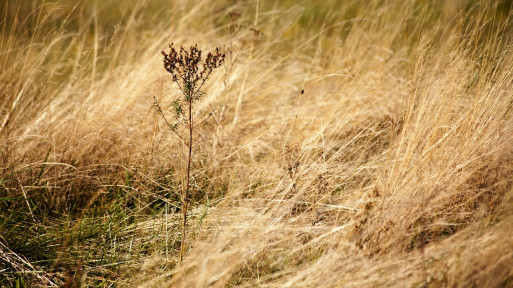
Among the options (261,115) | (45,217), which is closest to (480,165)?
(261,115)

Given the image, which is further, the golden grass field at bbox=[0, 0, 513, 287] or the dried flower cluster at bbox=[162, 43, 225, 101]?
the dried flower cluster at bbox=[162, 43, 225, 101]

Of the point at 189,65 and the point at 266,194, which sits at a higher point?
the point at 189,65

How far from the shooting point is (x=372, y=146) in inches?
85.7

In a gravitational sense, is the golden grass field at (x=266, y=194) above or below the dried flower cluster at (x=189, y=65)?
below

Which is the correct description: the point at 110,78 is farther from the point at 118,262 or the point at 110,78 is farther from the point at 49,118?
the point at 118,262

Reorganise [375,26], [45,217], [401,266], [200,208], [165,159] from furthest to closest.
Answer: [375,26] → [165,159] → [200,208] → [45,217] → [401,266]

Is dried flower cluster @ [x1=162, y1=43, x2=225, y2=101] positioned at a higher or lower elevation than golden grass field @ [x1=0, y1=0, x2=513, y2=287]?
higher

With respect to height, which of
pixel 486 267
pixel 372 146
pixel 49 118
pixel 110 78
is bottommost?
pixel 486 267

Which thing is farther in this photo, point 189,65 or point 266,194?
point 266,194

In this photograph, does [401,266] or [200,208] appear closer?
[401,266]

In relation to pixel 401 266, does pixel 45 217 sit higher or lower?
higher

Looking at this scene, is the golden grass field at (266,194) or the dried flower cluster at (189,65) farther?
the dried flower cluster at (189,65)

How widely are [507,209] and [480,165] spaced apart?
0.24 metres

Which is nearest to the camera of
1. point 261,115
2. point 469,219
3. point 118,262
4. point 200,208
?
point 469,219
